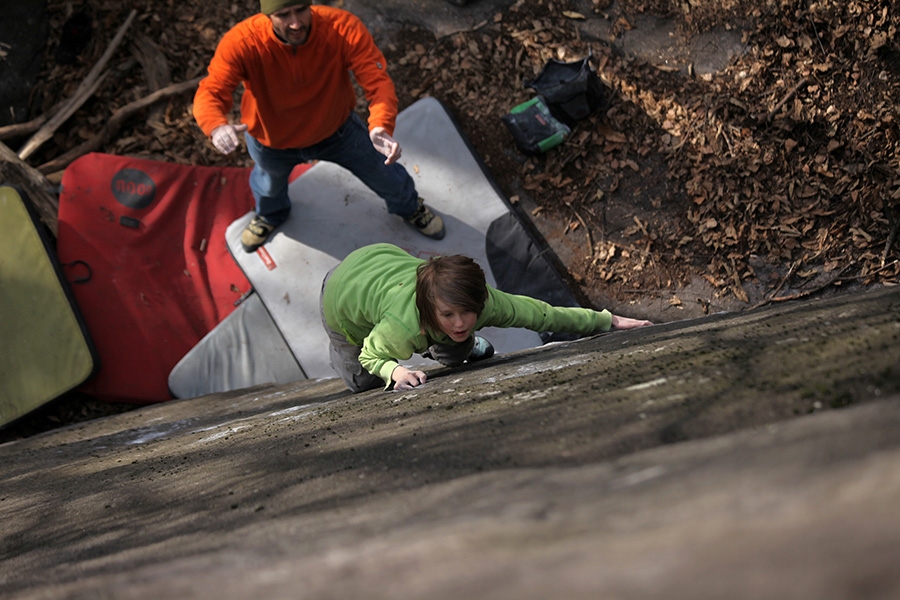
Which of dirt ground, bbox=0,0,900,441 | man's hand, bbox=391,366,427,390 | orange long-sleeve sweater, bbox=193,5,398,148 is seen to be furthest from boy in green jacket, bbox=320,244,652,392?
dirt ground, bbox=0,0,900,441

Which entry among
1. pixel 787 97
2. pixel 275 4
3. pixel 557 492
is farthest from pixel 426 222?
pixel 557 492

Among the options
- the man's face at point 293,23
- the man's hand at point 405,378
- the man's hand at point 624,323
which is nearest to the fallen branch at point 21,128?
the man's face at point 293,23

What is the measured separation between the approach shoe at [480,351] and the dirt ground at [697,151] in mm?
1257

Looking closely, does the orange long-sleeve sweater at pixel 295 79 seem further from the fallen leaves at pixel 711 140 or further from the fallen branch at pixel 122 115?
the fallen branch at pixel 122 115

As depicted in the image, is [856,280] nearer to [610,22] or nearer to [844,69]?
[844,69]

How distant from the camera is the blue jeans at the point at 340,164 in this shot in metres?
3.41

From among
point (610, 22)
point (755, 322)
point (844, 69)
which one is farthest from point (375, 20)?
point (755, 322)

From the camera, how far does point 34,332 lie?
12.9ft

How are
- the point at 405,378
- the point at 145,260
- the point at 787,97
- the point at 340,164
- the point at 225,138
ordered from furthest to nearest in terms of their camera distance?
the point at 145,260, the point at 787,97, the point at 340,164, the point at 225,138, the point at 405,378

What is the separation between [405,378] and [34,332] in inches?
120

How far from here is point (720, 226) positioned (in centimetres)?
398

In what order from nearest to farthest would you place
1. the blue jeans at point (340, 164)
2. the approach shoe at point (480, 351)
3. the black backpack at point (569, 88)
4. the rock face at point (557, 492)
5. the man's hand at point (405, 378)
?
1. the rock face at point (557, 492)
2. the man's hand at point (405, 378)
3. the approach shoe at point (480, 351)
4. the blue jeans at point (340, 164)
5. the black backpack at point (569, 88)

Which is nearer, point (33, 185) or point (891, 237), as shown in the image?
point (891, 237)

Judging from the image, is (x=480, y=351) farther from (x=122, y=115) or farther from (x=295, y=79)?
(x=122, y=115)
